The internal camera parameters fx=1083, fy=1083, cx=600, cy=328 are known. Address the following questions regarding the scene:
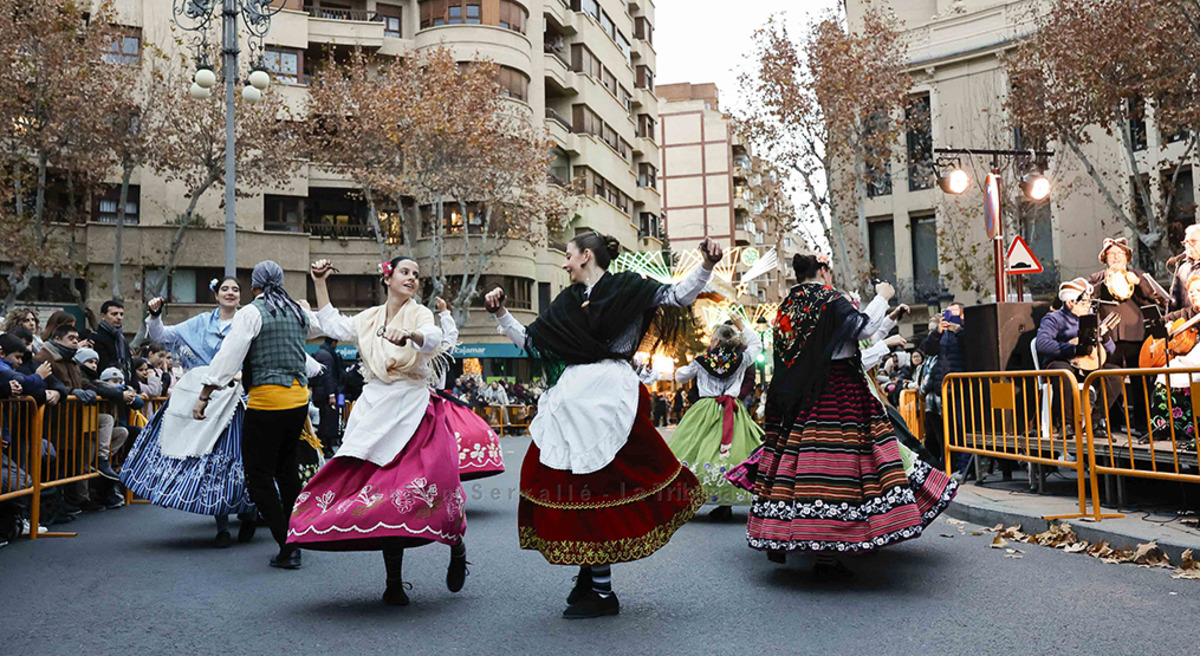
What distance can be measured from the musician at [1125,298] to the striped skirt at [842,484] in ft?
16.4

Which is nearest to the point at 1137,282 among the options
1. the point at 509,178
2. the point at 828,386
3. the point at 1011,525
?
the point at 1011,525

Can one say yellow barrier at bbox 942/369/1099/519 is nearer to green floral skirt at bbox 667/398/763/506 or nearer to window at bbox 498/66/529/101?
green floral skirt at bbox 667/398/763/506

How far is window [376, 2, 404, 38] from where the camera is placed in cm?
4253

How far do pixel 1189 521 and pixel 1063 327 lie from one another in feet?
10.4

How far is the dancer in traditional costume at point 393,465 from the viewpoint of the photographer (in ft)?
18.7

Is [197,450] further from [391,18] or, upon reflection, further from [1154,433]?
[391,18]

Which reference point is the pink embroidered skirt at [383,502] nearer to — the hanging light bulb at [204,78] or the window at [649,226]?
the hanging light bulb at [204,78]

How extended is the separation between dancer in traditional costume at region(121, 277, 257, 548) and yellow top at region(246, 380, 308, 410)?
4.34 ft

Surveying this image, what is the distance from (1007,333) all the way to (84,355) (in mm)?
9381

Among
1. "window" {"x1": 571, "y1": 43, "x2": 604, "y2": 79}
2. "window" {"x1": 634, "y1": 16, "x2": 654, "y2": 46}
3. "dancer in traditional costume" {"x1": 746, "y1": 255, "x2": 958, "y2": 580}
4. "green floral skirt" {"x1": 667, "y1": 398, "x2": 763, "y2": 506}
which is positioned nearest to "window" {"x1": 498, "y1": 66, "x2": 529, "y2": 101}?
"window" {"x1": 571, "y1": 43, "x2": 604, "y2": 79}

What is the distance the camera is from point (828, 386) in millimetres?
6379

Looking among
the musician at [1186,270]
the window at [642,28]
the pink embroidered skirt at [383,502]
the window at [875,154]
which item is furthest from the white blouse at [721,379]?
the window at [642,28]

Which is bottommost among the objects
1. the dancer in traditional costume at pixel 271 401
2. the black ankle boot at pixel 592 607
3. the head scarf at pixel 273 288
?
the black ankle boot at pixel 592 607

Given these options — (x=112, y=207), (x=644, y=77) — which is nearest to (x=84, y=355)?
(x=112, y=207)
